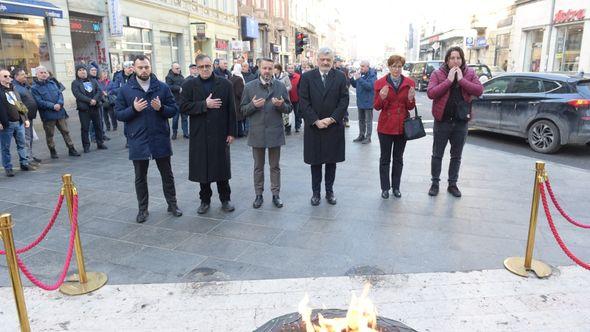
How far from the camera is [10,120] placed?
783cm

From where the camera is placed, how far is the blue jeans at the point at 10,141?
782cm

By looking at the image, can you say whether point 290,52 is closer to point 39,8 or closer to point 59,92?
point 39,8

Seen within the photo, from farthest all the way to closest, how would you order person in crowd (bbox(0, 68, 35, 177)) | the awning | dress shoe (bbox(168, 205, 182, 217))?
the awning
person in crowd (bbox(0, 68, 35, 177))
dress shoe (bbox(168, 205, 182, 217))

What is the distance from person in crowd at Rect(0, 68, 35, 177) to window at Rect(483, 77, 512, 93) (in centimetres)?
1047

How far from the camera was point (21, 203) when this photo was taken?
6.28 meters

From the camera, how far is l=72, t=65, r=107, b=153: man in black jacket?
9633 mm

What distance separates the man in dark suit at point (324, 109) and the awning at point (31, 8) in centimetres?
1141

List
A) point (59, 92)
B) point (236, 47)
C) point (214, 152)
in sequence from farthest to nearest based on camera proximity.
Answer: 1. point (236, 47)
2. point (59, 92)
3. point (214, 152)

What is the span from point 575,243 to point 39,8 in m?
15.3

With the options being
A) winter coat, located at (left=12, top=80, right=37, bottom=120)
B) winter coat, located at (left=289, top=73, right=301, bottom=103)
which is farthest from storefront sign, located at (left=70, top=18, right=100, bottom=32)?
winter coat, located at (left=289, top=73, right=301, bottom=103)

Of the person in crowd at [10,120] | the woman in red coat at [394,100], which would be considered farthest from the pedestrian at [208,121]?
the person in crowd at [10,120]

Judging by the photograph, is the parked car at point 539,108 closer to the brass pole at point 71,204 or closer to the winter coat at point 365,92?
the winter coat at point 365,92

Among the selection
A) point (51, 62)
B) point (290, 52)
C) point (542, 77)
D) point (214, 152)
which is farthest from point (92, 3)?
point (290, 52)

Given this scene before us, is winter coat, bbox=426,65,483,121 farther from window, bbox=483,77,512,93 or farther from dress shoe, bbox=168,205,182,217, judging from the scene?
window, bbox=483,77,512,93
